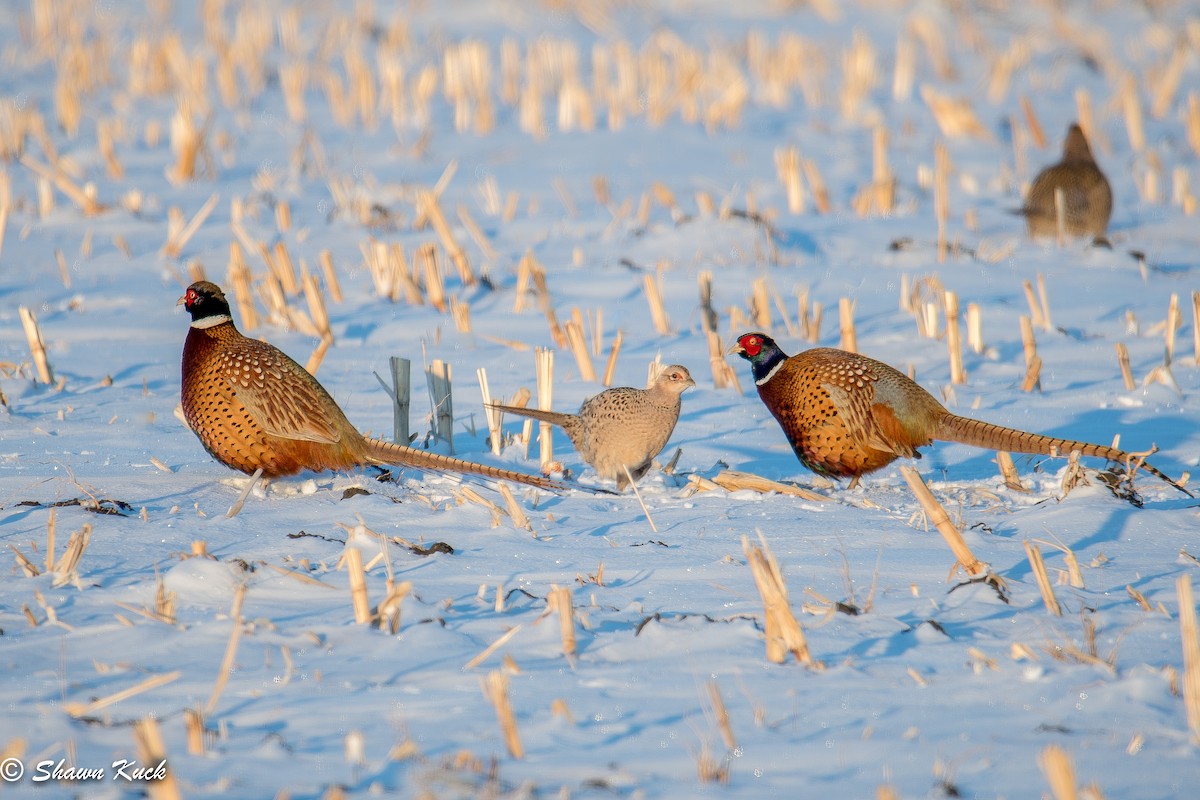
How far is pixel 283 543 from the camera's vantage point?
3.68 metres

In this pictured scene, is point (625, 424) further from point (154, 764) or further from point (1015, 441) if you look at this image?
point (154, 764)

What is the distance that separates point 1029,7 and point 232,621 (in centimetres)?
2023

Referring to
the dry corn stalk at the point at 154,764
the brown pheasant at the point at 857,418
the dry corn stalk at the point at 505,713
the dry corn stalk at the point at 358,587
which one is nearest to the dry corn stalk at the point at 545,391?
the brown pheasant at the point at 857,418

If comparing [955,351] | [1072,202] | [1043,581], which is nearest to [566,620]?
[1043,581]

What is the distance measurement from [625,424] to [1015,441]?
1502mm

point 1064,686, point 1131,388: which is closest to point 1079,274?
point 1131,388

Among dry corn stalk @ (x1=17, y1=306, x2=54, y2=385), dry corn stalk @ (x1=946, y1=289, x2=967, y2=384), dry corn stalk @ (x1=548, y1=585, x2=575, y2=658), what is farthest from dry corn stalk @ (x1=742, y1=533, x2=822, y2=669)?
dry corn stalk @ (x1=17, y1=306, x2=54, y2=385)

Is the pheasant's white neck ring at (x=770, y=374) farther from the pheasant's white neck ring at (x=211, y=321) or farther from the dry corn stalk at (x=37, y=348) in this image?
the dry corn stalk at (x=37, y=348)

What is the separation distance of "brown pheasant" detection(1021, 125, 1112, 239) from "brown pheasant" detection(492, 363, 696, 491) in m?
5.29

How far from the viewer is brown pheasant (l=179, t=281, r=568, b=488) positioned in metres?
4.31

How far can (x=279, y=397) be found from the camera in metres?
4.37

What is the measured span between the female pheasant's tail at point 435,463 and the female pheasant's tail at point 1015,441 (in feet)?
5.17

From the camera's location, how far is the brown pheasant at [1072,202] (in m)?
9.12

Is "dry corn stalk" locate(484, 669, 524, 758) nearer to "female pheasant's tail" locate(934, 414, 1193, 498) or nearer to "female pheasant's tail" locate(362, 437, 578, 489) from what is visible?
"female pheasant's tail" locate(362, 437, 578, 489)
